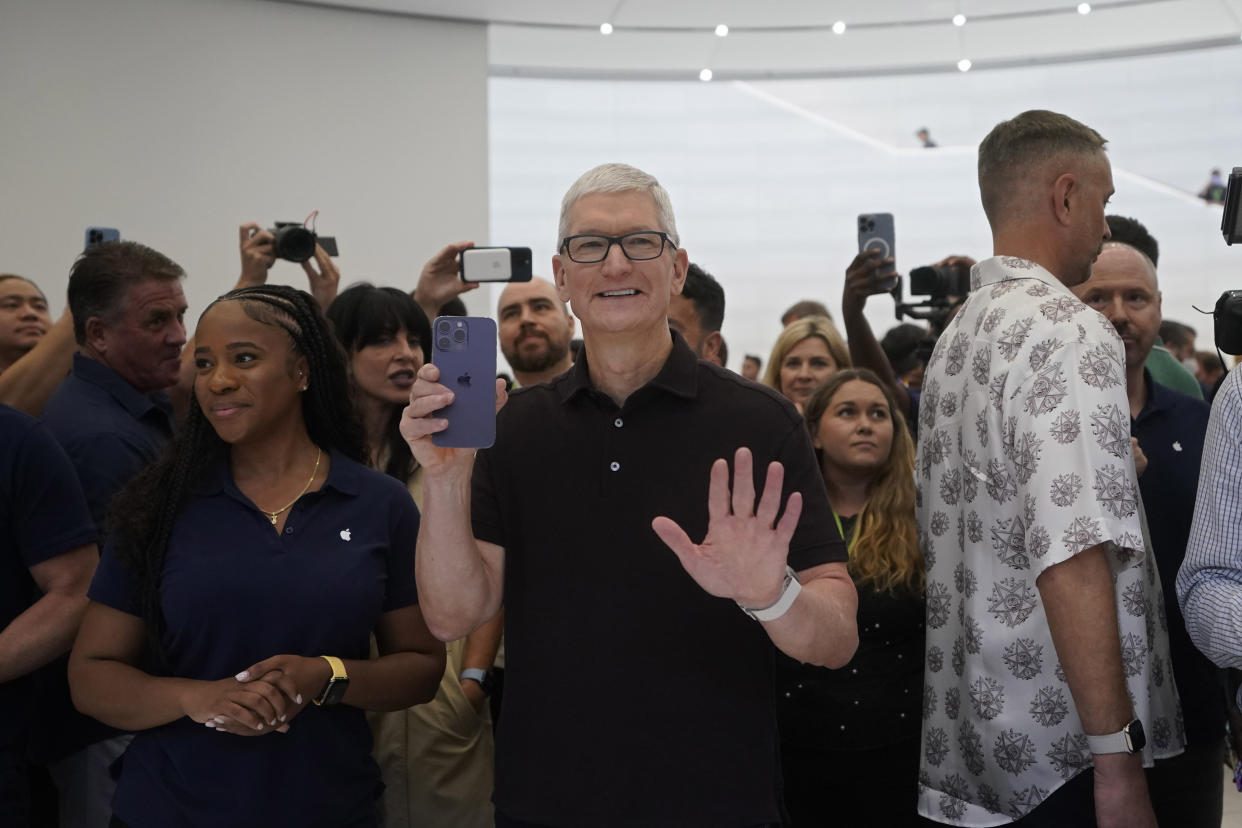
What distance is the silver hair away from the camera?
1790 millimetres

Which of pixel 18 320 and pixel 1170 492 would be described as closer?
pixel 1170 492

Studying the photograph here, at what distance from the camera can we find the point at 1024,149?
2.17m

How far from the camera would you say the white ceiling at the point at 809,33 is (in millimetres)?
7242

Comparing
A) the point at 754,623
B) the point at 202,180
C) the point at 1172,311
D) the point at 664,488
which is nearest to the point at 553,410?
the point at 664,488

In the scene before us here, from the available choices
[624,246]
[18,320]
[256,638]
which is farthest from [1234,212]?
[18,320]

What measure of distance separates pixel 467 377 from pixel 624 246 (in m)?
0.30

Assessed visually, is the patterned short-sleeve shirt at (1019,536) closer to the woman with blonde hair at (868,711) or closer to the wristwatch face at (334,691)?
the woman with blonde hair at (868,711)

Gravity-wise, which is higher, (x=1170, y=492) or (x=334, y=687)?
(x=1170, y=492)

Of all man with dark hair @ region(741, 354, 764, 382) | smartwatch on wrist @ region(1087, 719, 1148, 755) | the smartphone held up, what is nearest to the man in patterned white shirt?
smartwatch on wrist @ region(1087, 719, 1148, 755)

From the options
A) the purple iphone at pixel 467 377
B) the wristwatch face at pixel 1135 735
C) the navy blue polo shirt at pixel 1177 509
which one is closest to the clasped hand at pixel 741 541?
the purple iphone at pixel 467 377

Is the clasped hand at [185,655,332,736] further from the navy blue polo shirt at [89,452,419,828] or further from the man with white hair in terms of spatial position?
the man with white hair

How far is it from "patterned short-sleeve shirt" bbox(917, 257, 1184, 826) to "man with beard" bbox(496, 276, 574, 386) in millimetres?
1545

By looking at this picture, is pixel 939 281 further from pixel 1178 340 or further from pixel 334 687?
pixel 1178 340

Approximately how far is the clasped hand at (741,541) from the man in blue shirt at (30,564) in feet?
4.31
